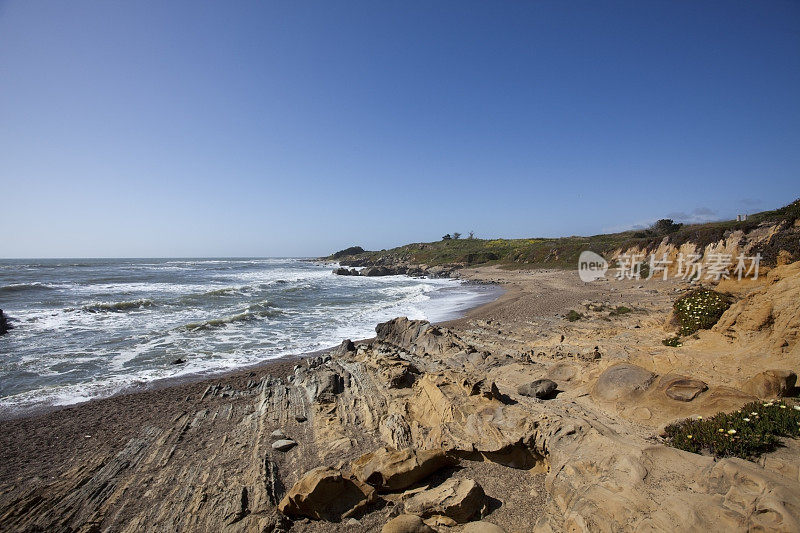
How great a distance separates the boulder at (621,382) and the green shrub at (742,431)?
1.52m

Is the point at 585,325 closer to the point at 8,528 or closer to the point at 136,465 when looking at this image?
the point at 136,465

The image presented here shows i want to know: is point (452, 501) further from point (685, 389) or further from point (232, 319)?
point (232, 319)

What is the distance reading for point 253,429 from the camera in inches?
332

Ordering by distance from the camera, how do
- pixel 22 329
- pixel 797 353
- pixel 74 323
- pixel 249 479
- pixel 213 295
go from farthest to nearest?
pixel 213 295 → pixel 74 323 → pixel 22 329 → pixel 797 353 → pixel 249 479

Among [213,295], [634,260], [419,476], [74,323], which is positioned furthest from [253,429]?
[634,260]

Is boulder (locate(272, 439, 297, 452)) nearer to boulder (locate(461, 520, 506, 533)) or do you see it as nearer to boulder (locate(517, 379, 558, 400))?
boulder (locate(461, 520, 506, 533))

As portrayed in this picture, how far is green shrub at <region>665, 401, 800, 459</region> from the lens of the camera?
4.64 meters

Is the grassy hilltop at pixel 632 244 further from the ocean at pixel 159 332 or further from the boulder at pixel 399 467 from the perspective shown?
the boulder at pixel 399 467

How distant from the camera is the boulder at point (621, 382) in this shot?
23.1ft

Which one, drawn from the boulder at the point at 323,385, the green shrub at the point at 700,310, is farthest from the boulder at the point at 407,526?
the green shrub at the point at 700,310

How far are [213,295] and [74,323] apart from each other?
1255 cm

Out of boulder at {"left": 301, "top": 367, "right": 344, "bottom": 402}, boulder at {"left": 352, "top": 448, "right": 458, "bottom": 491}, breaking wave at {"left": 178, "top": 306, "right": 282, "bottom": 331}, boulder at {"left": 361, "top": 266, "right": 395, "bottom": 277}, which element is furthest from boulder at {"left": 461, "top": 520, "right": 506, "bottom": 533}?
boulder at {"left": 361, "top": 266, "right": 395, "bottom": 277}

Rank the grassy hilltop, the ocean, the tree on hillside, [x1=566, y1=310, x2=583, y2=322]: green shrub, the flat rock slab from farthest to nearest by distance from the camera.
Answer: the tree on hillside
the grassy hilltop
[x1=566, y1=310, x2=583, y2=322]: green shrub
the ocean
the flat rock slab

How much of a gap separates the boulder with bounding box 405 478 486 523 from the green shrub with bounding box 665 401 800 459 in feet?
10.0
